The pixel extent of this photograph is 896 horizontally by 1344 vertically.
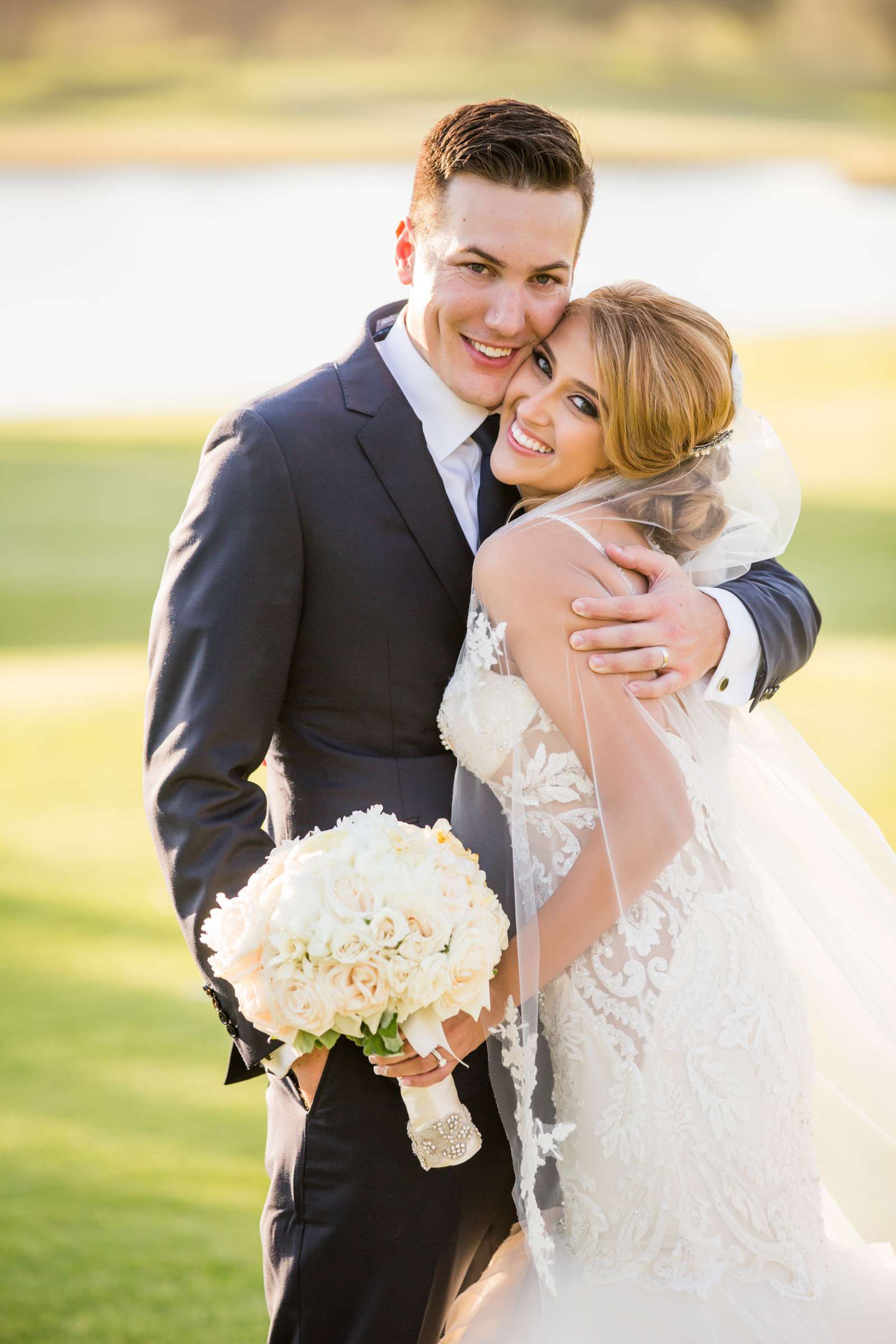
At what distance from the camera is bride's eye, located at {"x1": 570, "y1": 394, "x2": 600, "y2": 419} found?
83.9 inches

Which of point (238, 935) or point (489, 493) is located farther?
point (489, 493)

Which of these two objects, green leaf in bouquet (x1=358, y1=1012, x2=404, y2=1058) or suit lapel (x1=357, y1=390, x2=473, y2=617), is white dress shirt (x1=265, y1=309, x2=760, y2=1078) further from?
green leaf in bouquet (x1=358, y1=1012, x2=404, y2=1058)

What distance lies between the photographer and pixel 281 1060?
1.95 m

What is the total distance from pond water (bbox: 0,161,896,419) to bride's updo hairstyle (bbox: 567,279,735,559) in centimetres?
1971

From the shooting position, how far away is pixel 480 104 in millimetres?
2305

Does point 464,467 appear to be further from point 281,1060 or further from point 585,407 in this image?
point 281,1060

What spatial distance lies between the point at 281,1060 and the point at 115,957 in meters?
3.66

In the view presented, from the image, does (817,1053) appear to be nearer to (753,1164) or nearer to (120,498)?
(753,1164)

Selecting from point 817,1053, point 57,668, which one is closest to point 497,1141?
point 817,1053

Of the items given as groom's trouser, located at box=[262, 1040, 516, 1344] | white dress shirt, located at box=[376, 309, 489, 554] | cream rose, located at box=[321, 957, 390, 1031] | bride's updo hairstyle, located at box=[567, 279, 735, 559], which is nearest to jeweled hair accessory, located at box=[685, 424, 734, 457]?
bride's updo hairstyle, located at box=[567, 279, 735, 559]

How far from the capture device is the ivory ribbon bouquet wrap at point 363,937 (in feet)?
5.48

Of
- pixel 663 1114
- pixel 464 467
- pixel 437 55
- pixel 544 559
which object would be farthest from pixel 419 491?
pixel 437 55

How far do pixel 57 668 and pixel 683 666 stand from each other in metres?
8.58

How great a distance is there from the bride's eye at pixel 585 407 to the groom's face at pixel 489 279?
0.17 meters
